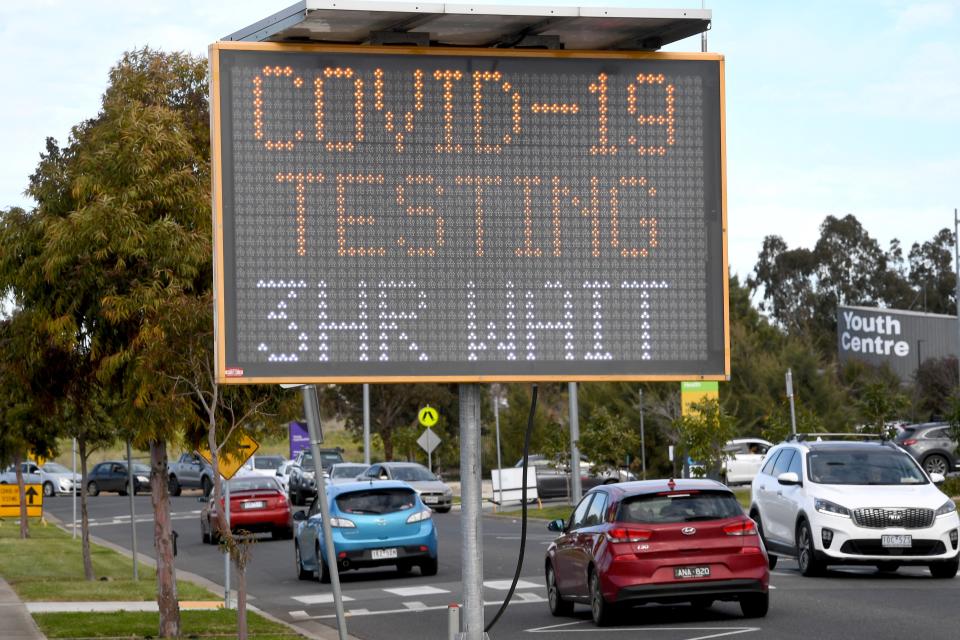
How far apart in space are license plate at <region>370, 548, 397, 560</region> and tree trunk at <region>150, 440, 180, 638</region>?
273 inches

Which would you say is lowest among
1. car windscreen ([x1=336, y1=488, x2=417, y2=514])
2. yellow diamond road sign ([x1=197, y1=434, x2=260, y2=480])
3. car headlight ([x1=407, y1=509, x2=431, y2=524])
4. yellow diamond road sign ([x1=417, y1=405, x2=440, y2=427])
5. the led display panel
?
car headlight ([x1=407, y1=509, x2=431, y2=524])

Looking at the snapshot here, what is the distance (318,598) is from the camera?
72.3 feet

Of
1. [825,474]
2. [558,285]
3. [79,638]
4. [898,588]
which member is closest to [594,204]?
[558,285]

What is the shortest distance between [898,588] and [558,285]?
37.7ft

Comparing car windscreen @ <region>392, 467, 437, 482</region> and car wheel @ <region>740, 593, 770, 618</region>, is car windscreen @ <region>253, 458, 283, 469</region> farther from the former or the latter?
car wheel @ <region>740, 593, 770, 618</region>

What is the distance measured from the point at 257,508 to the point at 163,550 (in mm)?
18755

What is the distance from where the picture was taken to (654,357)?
908cm

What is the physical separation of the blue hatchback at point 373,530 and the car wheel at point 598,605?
7629 millimetres

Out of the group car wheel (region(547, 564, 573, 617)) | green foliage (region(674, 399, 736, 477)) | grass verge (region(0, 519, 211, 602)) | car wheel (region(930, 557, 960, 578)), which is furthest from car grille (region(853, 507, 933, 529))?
green foliage (region(674, 399, 736, 477))

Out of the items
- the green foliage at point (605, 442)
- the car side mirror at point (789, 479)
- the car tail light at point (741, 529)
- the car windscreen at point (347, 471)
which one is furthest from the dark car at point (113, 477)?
the car tail light at point (741, 529)

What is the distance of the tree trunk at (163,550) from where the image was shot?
641 inches

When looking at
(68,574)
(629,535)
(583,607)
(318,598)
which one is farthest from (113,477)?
(629,535)

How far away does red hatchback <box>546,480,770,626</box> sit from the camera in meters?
16.2

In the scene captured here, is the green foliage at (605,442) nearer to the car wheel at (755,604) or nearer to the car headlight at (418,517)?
the car headlight at (418,517)
